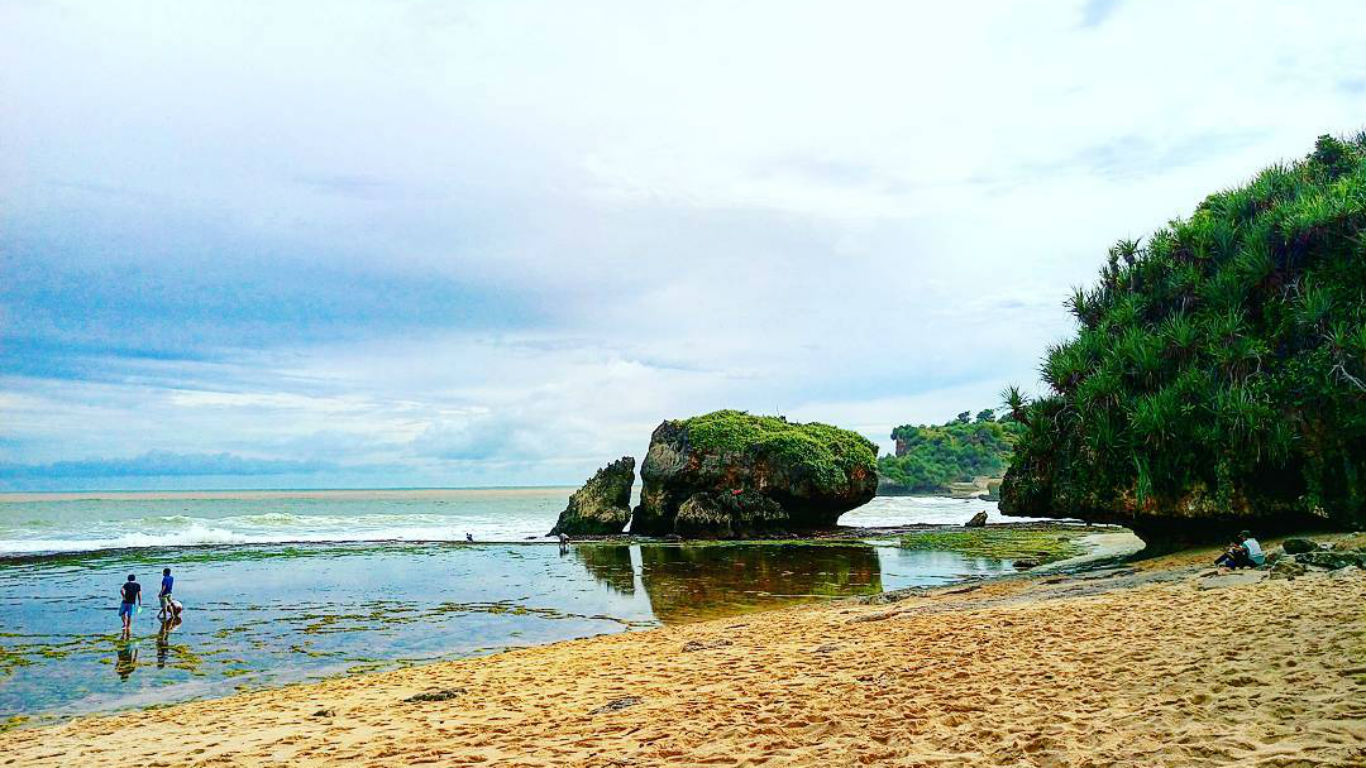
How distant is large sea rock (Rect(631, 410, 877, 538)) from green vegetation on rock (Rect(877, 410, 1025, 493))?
49310 mm

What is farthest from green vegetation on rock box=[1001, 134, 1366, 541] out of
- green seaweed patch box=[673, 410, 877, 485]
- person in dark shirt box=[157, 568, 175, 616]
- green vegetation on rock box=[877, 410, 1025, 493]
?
green vegetation on rock box=[877, 410, 1025, 493]

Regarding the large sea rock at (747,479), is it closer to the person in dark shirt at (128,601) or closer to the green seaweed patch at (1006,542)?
the green seaweed patch at (1006,542)

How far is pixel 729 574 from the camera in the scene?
2675 cm

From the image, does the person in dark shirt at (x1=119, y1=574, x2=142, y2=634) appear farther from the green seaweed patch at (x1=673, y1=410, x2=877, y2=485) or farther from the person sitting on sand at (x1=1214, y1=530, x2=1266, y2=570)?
the green seaweed patch at (x1=673, y1=410, x2=877, y2=485)

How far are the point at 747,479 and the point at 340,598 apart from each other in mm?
24837

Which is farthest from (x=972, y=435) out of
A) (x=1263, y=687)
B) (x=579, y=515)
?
(x=1263, y=687)

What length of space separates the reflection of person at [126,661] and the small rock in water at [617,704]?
10.3 meters

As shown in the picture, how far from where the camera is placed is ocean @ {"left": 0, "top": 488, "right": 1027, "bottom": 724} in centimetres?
1390

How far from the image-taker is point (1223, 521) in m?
18.5

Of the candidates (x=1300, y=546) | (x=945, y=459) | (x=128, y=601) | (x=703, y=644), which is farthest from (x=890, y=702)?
(x=945, y=459)

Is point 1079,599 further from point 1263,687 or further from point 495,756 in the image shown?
point 495,756

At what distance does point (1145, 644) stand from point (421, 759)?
25.8ft

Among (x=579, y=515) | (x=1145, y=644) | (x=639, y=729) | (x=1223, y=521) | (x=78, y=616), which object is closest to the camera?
(x=639, y=729)

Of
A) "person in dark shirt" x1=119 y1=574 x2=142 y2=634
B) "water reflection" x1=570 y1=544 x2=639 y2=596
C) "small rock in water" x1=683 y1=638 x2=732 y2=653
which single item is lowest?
"water reflection" x1=570 y1=544 x2=639 y2=596
